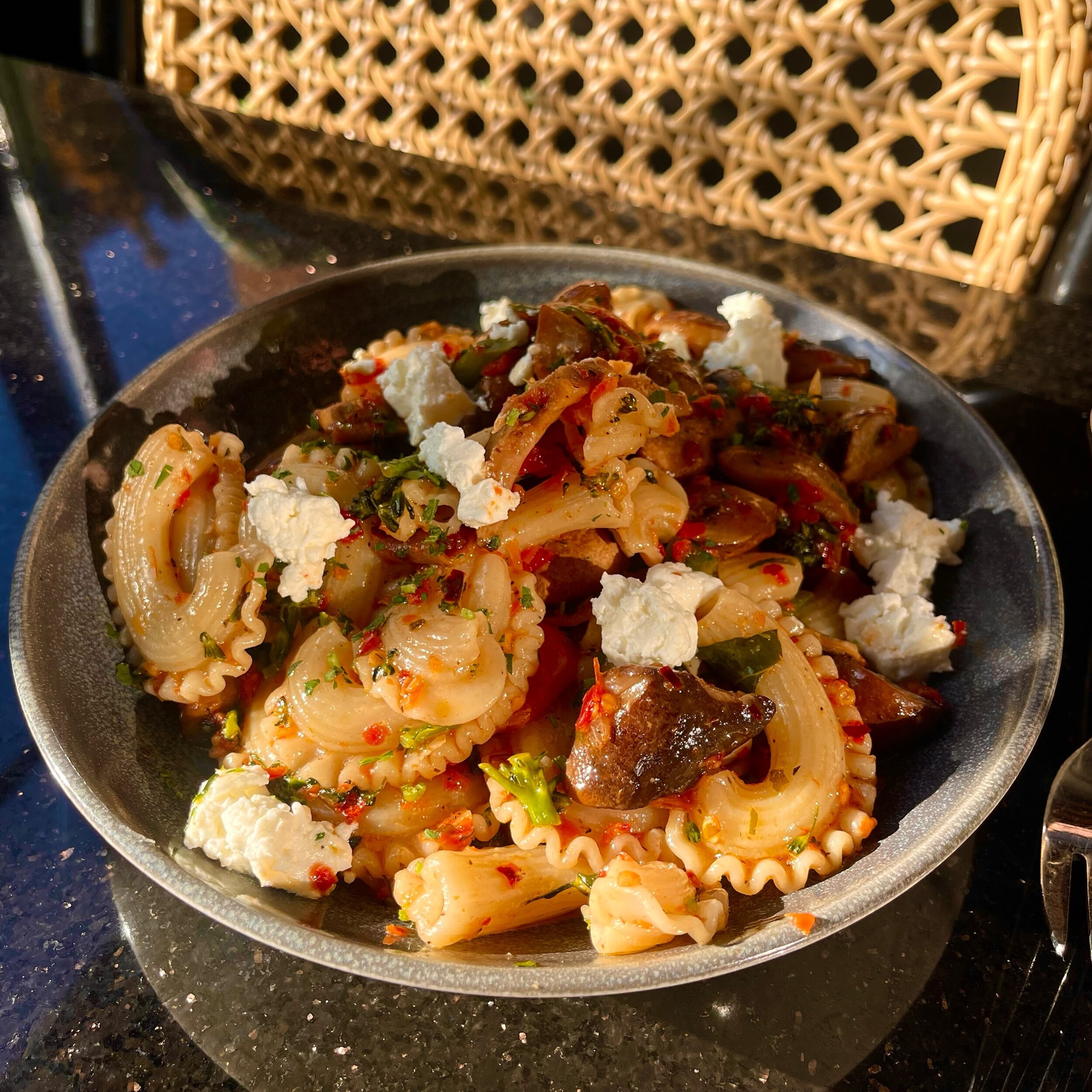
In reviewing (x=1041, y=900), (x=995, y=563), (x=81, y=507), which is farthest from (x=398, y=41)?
(x=1041, y=900)

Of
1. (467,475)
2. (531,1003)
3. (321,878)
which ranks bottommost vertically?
(531,1003)

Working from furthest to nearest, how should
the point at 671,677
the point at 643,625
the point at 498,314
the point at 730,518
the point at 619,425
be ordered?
the point at 498,314 → the point at 730,518 → the point at 619,425 → the point at 643,625 → the point at 671,677

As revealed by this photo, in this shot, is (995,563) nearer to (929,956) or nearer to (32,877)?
(929,956)

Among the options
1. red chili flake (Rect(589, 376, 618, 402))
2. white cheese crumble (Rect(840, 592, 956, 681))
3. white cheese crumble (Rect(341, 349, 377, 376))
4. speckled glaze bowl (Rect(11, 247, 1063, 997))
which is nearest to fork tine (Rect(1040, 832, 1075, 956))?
speckled glaze bowl (Rect(11, 247, 1063, 997))

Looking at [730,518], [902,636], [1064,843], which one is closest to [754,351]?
[730,518]

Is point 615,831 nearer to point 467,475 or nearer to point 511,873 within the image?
point 511,873

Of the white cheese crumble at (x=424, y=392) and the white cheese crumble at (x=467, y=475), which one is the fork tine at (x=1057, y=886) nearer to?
the white cheese crumble at (x=467, y=475)

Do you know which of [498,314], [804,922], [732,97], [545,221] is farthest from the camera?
[732,97]
